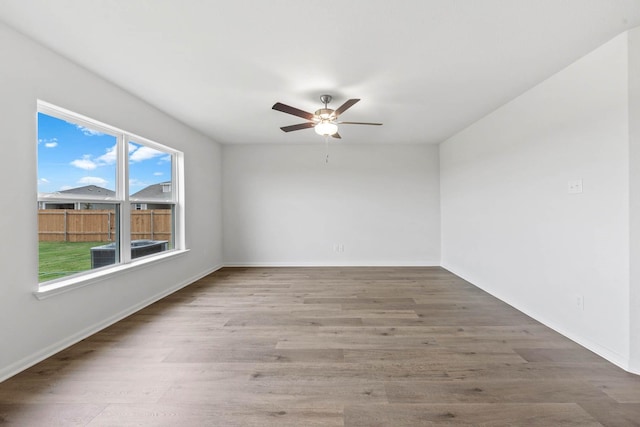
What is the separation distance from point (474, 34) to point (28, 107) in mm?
3272

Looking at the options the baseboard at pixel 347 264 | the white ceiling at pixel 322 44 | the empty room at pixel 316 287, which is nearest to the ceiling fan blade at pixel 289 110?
the empty room at pixel 316 287

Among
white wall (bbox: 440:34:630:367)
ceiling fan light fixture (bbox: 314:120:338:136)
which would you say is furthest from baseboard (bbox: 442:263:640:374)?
ceiling fan light fixture (bbox: 314:120:338:136)

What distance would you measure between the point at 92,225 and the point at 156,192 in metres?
0.97

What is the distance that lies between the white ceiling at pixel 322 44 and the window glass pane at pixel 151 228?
52.4 inches

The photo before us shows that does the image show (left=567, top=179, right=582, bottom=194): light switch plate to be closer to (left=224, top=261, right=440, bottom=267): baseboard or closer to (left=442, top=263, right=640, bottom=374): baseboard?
(left=442, top=263, right=640, bottom=374): baseboard

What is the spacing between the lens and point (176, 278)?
3604 mm

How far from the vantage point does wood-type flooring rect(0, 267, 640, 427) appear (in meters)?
1.43

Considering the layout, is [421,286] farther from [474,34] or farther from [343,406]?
[474,34]

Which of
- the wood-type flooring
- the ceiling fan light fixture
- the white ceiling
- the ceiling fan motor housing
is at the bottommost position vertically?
the wood-type flooring

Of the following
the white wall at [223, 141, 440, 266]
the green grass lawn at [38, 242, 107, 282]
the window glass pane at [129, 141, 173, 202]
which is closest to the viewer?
the green grass lawn at [38, 242, 107, 282]

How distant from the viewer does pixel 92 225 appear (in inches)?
99.5

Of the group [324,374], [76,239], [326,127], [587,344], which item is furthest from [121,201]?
[587,344]

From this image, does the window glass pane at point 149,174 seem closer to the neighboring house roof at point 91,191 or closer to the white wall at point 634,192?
the neighboring house roof at point 91,191

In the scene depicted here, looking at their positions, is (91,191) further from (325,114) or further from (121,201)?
(325,114)
